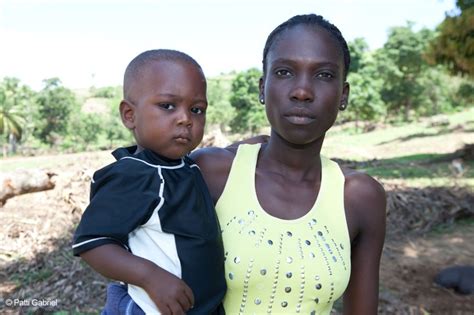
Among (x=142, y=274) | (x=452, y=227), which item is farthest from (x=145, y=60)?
(x=452, y=227)

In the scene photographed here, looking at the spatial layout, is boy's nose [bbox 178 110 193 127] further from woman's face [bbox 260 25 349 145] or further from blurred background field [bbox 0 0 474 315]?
blurred background field [bbox 0 0 474 315]

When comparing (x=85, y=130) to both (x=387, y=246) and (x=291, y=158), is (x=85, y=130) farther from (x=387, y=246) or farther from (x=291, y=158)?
(x=291, y=158)

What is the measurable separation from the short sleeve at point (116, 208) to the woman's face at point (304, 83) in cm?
45

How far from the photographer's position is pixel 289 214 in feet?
4.91

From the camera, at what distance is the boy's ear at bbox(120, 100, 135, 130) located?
4.83 ft

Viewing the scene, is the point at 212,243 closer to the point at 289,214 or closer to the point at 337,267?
the point at 289,214

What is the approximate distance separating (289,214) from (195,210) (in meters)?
0.32

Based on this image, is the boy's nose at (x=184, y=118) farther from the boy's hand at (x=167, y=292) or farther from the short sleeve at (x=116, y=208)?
the boy's hand at (x=167, y=292)

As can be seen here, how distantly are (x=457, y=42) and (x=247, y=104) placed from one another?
81.8ft

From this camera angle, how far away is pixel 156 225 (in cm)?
132

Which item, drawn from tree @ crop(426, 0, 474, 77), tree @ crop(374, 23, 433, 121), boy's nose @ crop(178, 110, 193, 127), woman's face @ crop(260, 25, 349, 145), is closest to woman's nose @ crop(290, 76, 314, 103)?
woman's face @ crop(260, 25, 349, 145)

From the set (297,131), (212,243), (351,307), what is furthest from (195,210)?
(351,307)

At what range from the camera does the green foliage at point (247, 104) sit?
32.9 meters

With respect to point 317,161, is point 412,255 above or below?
below
